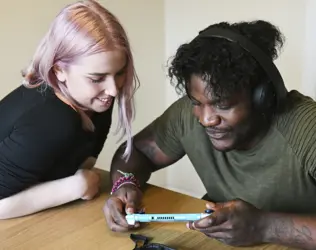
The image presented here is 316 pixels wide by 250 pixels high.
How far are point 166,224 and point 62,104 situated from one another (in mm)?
346

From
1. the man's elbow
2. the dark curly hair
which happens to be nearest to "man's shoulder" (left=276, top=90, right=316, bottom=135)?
the dark curly hair

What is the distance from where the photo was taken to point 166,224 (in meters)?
1.13

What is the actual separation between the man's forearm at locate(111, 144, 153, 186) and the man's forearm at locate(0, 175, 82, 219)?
4.7 inches

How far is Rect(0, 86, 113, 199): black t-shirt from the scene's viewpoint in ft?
3.67

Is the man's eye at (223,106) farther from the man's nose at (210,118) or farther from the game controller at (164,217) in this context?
the game controller at (164,217)

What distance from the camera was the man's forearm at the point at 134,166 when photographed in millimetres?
1311

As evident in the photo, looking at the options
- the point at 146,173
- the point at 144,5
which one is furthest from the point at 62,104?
the point at 144,5

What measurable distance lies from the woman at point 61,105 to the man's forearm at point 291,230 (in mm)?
437

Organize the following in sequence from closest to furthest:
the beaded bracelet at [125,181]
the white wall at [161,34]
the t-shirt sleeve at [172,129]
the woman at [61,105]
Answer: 1. the woman at [61,105]
2. the beaded bracelet at [125,181]
3. the t-shirt sleeve at [172,129]
4. the white wall at [161,34]

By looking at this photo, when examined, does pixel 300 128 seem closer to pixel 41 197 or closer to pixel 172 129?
pixel 172 129

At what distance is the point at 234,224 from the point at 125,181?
34cm

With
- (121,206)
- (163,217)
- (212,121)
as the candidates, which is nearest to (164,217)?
(163,217)

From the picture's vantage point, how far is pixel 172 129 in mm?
1363

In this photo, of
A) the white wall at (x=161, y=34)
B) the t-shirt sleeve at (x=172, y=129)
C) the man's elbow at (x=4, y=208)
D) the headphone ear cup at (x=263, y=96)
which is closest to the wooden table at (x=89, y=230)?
the man's elbow at (x=4, y=208)
